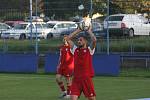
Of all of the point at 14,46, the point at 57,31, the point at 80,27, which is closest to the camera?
the point at 80,27

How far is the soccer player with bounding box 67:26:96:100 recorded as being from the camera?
13.0 metres

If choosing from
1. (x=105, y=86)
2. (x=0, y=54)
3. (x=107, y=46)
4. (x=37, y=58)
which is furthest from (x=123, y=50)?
(x=105, y=86)

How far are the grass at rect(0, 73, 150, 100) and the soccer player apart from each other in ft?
12.8

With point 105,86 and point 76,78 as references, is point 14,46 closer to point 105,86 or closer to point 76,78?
point 105,86

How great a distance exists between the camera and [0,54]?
30219mm

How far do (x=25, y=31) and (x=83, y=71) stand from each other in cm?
2120

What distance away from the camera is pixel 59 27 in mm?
38000

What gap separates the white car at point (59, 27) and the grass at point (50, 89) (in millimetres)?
9618

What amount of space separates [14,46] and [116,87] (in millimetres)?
13279

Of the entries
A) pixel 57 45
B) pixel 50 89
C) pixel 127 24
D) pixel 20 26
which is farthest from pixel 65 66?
pixel 20 26

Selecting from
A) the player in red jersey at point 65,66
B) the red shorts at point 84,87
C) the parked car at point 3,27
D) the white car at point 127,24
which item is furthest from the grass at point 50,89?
the parked car at point 3,27

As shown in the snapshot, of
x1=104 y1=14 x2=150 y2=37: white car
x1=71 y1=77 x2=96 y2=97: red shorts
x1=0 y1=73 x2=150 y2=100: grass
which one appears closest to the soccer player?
→ x1=71 y1=77 x2=96 y2=97: red shorts

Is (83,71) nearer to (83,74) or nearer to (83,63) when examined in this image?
(83,74)

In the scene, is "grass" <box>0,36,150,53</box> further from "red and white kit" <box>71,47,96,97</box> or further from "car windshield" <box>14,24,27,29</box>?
"red and white kit" <box>71,47,96,97</box>
